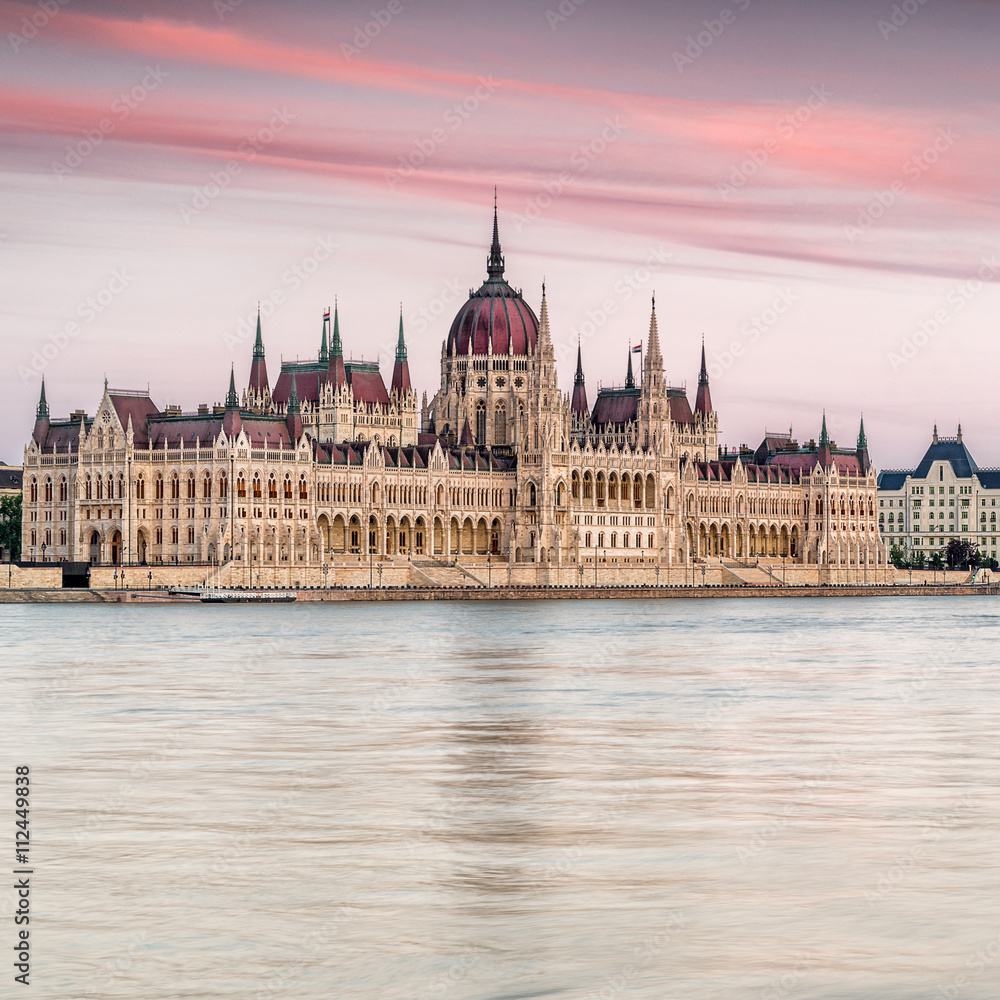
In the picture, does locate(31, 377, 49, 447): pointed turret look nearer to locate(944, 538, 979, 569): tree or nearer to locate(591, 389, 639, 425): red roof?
locate(591, 389, 639, 425): red roof

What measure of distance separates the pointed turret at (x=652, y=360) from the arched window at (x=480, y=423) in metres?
14.6

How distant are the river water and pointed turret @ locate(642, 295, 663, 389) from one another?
115 metres

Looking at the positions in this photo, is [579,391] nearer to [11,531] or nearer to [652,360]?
[652,360]

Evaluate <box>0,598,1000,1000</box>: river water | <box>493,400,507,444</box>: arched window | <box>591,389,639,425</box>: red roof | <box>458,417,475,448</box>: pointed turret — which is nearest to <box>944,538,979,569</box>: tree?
<box>591,389,639,425</box>: red roof

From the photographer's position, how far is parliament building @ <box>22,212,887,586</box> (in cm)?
12825

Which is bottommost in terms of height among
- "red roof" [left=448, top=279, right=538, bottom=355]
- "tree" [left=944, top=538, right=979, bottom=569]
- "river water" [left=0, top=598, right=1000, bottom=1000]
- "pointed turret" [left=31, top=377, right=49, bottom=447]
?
"river water" [left=0, top=598, right=1000, bottom=1000]

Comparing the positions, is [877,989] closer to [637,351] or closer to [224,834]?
[224,834]

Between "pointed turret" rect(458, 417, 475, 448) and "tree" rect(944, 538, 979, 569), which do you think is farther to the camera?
"tree" rect(944, 538, 979, 569)

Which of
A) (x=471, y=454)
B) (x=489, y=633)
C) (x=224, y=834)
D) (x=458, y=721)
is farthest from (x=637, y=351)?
(x=224, y=834)

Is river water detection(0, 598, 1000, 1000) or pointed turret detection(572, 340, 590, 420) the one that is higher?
pointed turret detection(572, 340, 590, 420)

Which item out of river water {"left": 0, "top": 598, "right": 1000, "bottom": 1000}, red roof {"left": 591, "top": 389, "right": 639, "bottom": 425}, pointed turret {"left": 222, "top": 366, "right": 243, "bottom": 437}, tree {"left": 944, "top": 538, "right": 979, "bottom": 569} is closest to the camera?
river water {"left": 0, "top": 598, "right": 1000, "bottom": 1000}

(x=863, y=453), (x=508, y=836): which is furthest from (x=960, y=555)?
(x=508, y=836)

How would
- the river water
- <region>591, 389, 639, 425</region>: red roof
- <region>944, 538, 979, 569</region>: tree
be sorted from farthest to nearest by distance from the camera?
1. <region>944, 538, 979, 569</region>: tree
2. <region>591, 389, 639, 425</region>: red roof
3. the river water

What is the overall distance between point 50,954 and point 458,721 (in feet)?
70.9
